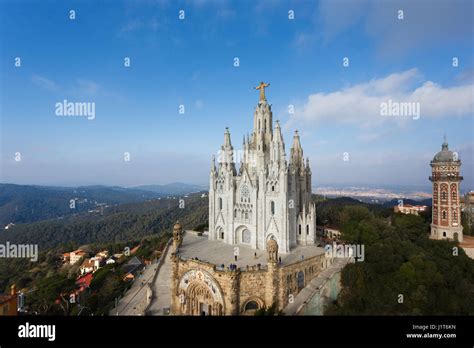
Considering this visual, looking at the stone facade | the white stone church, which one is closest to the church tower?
the white stone church

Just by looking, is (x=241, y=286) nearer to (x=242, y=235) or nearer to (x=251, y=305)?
(x=251, y=305)

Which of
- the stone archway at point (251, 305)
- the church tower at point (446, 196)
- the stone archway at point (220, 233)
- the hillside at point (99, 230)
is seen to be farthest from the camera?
the hillside at point (99, 230)

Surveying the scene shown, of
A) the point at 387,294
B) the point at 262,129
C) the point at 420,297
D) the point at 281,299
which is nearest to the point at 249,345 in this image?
the point at 281,299

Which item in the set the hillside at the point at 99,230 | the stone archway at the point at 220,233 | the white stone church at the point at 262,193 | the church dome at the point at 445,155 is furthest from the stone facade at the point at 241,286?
the hillside at the point at 99,230

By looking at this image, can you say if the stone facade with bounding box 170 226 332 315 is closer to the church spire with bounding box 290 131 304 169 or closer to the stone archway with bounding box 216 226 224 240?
the stone archway with bounding box 216 226 224 240

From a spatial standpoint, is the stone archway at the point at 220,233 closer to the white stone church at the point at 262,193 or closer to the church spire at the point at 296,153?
the white stone church at the point at 262,193

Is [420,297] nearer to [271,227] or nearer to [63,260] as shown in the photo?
[271,227]

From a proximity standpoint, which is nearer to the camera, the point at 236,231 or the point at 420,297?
the point at 420,297

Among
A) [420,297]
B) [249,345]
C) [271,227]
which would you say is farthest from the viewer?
[271,227]
